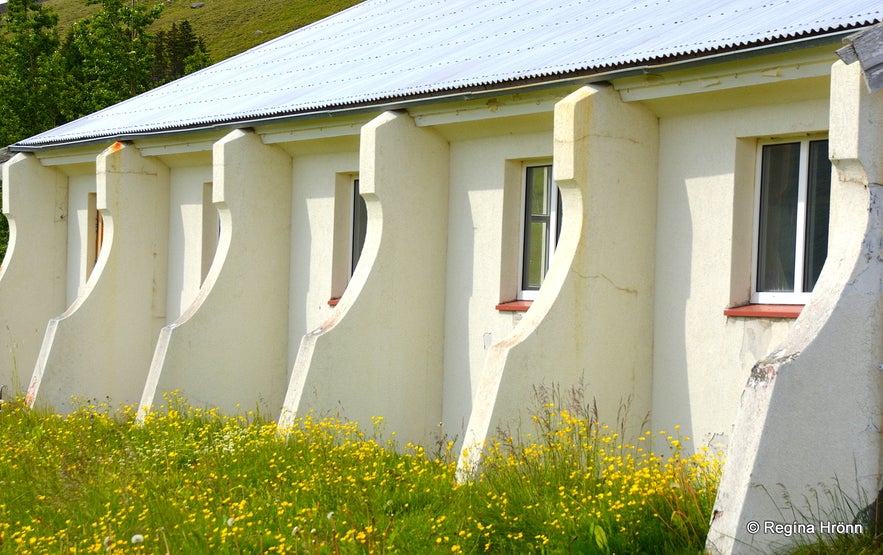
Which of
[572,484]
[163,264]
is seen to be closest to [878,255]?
[572,484]

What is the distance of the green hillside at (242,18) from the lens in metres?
113

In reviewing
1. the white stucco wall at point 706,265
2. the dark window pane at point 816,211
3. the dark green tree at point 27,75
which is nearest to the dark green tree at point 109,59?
Result: the dark green tree at point 27,75

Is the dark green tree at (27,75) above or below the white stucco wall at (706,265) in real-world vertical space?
above

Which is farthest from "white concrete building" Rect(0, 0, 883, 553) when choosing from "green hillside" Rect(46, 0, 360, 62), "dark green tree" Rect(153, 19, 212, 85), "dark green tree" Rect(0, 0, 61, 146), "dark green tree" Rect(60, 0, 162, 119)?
Result: "green hillside" Rect(46, 0, 360, 62)

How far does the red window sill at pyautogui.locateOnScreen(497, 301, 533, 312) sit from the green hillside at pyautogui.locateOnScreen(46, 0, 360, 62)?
9600 cm

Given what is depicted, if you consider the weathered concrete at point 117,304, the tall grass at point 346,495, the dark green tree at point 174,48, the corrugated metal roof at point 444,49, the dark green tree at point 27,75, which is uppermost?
the dark green tree at point 174,48

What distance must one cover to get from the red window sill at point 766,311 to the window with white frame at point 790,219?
0.09 meters

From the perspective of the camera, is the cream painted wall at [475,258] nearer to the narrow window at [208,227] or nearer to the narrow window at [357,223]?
the narrow window at [357,223]

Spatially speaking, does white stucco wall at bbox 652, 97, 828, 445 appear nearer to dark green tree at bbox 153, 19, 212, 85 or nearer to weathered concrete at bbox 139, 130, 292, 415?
weathered concrete at bbox 139, 130, 292, 415

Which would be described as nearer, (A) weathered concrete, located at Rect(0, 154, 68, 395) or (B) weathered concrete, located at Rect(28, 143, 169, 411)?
(B) weathered concrete, located at Rect(28, 143, 169, 411)

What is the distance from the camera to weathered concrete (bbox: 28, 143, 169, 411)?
17.5 m

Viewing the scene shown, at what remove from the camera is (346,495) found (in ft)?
32.3

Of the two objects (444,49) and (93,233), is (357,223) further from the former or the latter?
(93,233)

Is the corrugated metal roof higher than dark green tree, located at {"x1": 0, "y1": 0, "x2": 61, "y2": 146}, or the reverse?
dark green tree, located at {"x1": 0, "y1": 0, "x2": 61, "y2": 146}
